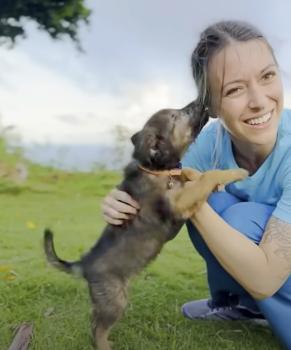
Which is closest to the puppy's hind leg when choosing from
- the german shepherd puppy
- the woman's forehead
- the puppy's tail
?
the german shepherd puppy

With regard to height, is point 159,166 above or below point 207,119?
below

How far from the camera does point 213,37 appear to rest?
237cm

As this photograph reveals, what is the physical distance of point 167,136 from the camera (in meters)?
2.59

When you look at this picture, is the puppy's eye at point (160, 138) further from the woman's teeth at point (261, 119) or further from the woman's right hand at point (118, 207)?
the woman's teeth at point (261, 119)

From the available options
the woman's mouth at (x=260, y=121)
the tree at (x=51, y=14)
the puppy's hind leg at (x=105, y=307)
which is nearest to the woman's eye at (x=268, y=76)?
the woman's mouth at (x=260, y=121)

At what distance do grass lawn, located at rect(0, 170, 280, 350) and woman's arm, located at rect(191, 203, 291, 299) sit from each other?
466 mm

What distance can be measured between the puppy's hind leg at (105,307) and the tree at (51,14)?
5.92 metres

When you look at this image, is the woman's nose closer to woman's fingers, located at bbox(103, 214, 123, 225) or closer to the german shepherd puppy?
the german shepherd puppy

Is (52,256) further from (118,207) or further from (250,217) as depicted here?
(250,217)

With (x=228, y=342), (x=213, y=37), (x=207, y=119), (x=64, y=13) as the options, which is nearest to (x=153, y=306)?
(x=228, y=342)

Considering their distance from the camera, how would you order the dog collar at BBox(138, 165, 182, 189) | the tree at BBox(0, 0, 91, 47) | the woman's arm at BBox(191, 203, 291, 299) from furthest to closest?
the tree at BBox(0, 0, 91, 47)
the dog collar at BBox(138, 165, 182, 189)
the woman's arm at BBox(191, 203, 291, 299)

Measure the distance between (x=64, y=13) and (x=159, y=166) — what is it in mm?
5841

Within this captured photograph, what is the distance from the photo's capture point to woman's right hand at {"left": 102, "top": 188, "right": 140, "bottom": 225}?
238 centimetres

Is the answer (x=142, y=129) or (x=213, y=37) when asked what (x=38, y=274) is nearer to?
(x=142, y=129)
